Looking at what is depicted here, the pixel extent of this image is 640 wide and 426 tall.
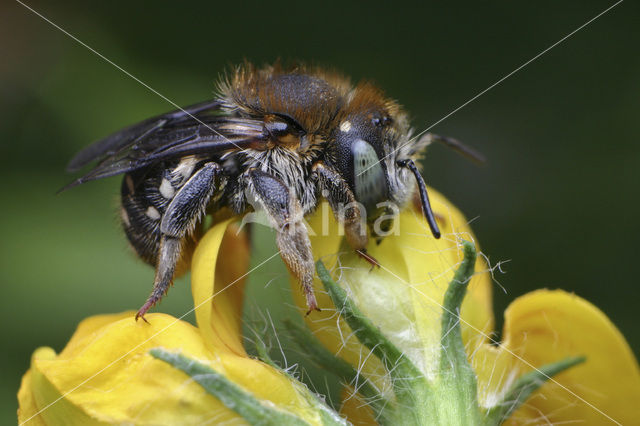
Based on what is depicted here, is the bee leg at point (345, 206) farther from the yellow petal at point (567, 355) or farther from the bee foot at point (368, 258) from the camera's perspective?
the yellow petal at point (567, 355)

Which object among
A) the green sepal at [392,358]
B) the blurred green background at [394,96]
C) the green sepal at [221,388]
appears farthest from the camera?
the blurred green background at [394,96]

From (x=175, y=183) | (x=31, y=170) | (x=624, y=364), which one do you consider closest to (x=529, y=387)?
(x=624, y=364)

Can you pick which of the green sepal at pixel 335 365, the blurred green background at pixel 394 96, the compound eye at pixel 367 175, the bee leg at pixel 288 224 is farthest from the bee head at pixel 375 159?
the blurred green background at pixel 394 96

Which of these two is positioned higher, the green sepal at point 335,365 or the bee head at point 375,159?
the bee head at point 375,159

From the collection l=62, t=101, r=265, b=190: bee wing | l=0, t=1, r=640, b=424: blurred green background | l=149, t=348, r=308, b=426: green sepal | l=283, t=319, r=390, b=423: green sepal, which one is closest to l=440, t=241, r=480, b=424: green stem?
l=283, t=319, r=390, b=423: green sepal

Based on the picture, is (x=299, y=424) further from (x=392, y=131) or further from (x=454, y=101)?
(x=454, y=101)

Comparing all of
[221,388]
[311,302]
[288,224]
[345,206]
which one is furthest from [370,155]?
[221,388]
